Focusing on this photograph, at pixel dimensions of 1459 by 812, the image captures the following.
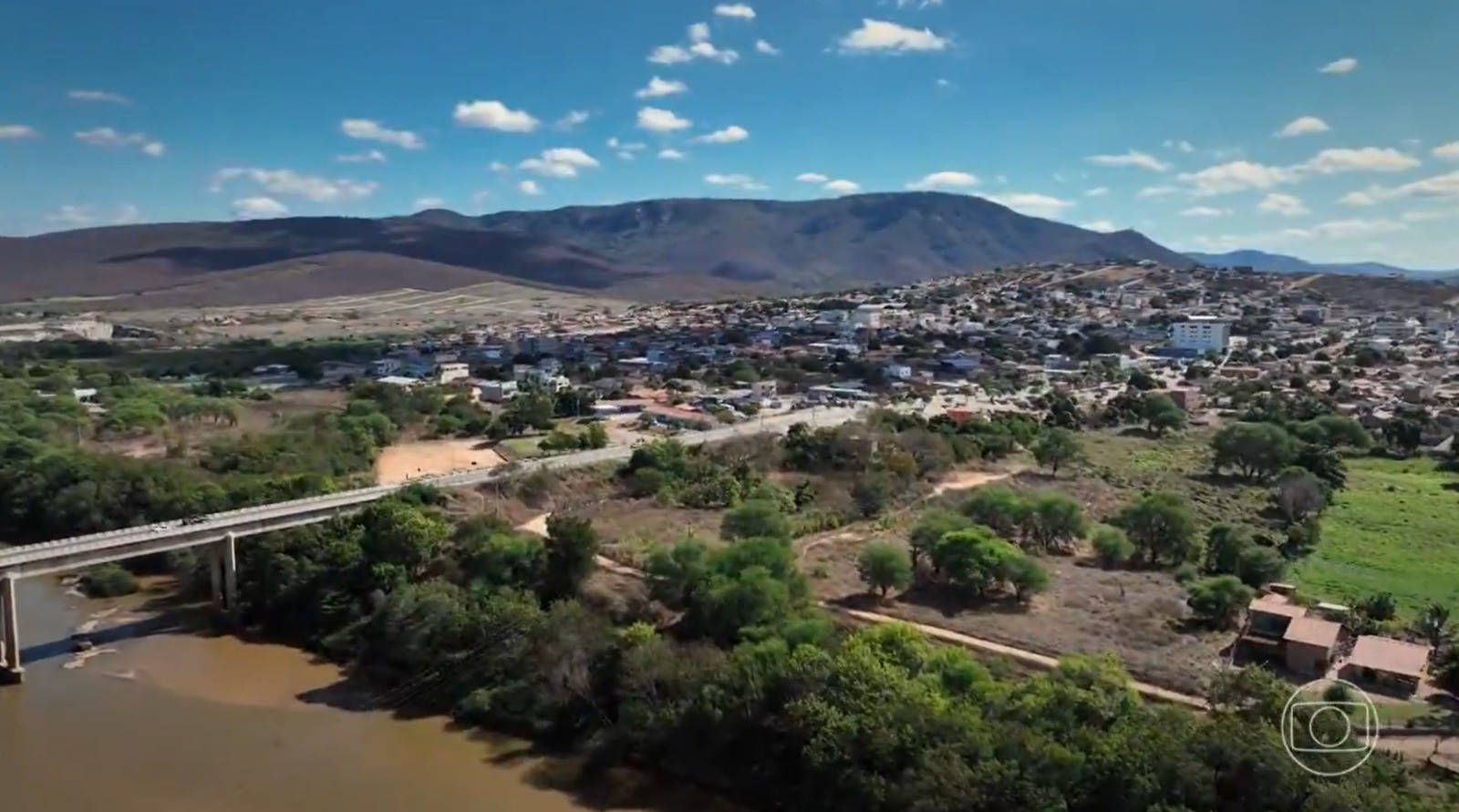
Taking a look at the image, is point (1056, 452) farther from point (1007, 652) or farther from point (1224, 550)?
point (1007, 652)

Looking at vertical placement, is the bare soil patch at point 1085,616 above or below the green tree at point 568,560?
below

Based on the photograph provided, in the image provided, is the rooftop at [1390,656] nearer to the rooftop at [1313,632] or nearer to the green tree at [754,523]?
the rooftop at [1313,632]

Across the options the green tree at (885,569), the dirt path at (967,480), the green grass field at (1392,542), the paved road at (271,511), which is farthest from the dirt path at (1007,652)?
the paved road at (271,511)

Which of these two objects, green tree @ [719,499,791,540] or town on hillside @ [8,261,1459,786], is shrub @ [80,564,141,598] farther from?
green tree @ [719,499,791,540]

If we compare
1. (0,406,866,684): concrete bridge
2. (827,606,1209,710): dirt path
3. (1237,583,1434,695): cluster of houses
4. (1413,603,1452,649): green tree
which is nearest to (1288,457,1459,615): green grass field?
(1413,603,1452,649): green tree

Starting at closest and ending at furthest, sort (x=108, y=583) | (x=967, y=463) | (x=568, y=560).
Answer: (x=568, y=560)
(x=108, y=583)
(x=967, y=463)

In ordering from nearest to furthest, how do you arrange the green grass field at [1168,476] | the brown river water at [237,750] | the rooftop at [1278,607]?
the brown river water at [237,750] → the rooftop at [1278,607] → the green grass field at [1168,476]

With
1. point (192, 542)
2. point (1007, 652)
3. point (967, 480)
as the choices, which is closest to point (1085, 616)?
point (1007, 652)

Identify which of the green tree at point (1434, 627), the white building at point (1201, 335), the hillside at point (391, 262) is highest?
the hillside at point (391, 262)
